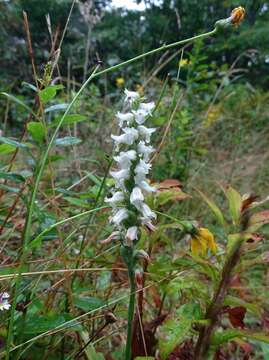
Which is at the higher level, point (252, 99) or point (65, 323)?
point (252, 99)

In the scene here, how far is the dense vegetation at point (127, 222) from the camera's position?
2.83 ft

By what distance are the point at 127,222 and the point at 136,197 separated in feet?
0.17

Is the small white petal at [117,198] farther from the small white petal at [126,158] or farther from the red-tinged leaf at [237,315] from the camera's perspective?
the red-tinged leaf at [237,315]

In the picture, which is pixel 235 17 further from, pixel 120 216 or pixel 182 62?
pixel 182 62

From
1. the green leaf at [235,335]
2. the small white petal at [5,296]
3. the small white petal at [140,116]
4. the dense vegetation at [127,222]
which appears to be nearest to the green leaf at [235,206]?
the dense vegetation at [127,222]

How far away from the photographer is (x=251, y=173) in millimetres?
2920

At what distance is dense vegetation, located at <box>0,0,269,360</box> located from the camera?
863 millimetres

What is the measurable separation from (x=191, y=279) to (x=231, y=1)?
4374 millimetres

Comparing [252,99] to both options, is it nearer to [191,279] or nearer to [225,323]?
[225,323]

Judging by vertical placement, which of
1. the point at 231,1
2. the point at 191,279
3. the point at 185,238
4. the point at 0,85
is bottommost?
the point at 185,238

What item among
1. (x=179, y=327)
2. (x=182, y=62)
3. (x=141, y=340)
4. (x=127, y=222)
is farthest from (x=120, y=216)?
(x=182, y=62)

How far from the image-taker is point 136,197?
2.42 feet

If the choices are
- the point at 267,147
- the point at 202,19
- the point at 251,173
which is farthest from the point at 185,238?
the point at 202,19

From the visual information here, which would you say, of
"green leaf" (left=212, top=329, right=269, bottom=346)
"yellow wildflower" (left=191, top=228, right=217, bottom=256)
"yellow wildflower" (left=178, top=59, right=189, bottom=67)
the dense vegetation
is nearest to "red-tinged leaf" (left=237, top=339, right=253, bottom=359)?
the dense vegetation
